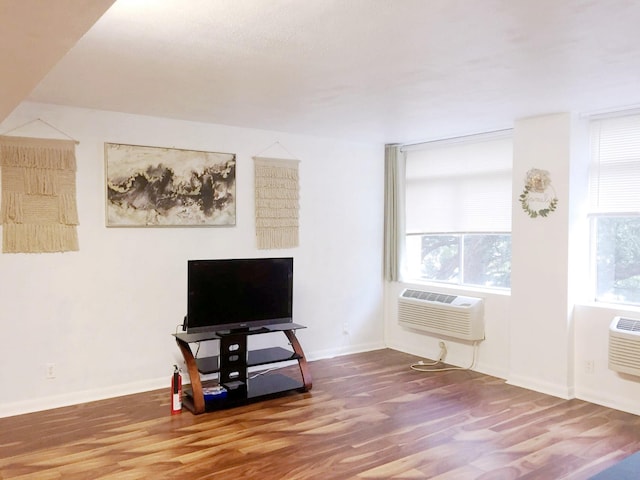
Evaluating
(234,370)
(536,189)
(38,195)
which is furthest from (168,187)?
(536,189)

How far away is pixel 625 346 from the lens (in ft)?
13.0

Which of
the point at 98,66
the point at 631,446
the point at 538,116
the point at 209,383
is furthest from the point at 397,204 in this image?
the point at 98,66

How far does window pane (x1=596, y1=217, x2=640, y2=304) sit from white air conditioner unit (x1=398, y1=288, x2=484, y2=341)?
111 centimetres

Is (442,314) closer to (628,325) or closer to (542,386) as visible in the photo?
(542,386)

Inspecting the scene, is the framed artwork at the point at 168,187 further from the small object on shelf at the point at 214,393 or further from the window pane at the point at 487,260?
the window pane at the point at 487,260

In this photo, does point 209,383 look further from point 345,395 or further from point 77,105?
point 77,105

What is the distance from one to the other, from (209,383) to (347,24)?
345 centimetres

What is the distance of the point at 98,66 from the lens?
10.1 ft

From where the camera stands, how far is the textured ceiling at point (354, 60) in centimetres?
230

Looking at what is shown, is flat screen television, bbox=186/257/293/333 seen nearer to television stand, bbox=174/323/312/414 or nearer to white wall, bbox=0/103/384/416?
television stand, bbox=174/323/312/414

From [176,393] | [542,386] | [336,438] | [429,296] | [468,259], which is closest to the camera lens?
[336,438]

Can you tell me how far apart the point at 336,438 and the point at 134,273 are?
7.16ft

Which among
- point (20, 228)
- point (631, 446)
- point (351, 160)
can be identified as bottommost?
point (631, 446)

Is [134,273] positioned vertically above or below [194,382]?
above
